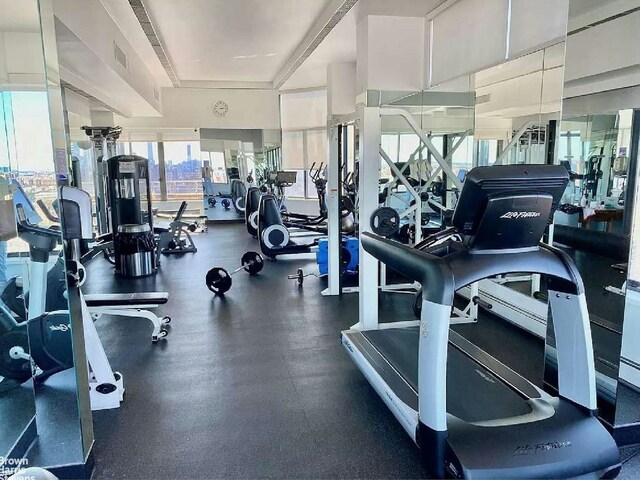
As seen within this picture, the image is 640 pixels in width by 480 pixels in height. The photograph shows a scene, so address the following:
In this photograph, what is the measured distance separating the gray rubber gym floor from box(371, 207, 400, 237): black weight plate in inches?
39.0

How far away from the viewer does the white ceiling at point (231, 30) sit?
5.14 m

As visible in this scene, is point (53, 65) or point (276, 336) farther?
point (276, 336)

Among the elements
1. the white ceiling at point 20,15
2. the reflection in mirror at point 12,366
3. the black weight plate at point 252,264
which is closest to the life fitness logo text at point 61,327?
the reflection in mirror at point 12,366

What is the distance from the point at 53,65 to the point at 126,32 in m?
4.66

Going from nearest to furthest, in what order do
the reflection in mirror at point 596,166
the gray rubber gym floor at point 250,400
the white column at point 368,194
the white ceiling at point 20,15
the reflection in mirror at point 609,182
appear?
the white ceiling at point 20,15 → the gray rubber gym floor at point 250,400 → the reflection in mirror at point 609,182 → the reflection in mirror at point 596,166 → the white column at point 368,194

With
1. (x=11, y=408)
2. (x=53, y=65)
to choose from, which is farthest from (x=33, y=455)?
(x=53, y=65)

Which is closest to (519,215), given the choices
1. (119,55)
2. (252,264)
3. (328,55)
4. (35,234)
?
(35,234)

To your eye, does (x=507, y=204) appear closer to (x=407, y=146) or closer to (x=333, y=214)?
(x=333, y=214)

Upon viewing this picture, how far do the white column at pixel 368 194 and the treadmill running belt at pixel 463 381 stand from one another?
0.19 m

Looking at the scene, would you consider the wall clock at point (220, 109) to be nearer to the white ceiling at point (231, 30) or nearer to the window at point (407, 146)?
the white ceiling at point (231, 30)

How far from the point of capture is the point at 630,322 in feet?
8.38

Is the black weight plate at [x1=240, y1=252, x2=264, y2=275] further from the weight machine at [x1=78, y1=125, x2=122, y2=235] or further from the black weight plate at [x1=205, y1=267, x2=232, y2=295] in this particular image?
the weight machine at [x1=78, y1=125, x2=122, y2=235]

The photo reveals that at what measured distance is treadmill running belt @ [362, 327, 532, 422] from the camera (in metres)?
2.31

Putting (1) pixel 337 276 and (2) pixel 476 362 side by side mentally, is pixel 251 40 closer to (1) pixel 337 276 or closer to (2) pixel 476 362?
(1) pixel 337 276
